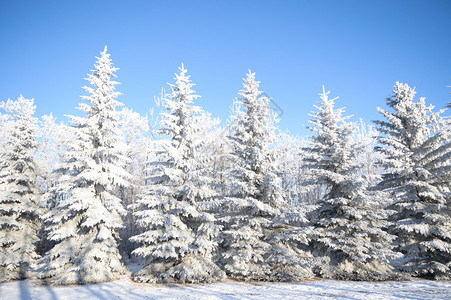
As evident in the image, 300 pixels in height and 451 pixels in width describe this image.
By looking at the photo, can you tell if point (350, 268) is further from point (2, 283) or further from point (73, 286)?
point (2, 283)

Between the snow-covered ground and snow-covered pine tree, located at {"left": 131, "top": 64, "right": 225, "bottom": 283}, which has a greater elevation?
snow-covered pine tree, located at {"left": 131, "top": 64, "right": 225, "bottom": 283}

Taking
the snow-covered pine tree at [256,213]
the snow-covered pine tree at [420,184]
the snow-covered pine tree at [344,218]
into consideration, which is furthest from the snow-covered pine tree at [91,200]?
the snow-covered pine tree at [420,184]

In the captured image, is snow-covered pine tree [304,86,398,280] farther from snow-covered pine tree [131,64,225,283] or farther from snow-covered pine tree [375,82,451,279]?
snow-covered pine tree [131,64,225,283]

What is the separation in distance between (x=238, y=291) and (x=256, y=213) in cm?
446

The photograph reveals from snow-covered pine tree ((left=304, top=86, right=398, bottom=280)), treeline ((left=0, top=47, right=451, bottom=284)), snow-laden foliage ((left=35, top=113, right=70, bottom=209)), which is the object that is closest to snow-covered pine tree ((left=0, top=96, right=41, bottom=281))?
treeline ((left=0, top=47, right=451, bottom=284))

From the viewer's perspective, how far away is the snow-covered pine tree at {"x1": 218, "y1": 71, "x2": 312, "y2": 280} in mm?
12484

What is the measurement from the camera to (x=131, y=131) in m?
26.8

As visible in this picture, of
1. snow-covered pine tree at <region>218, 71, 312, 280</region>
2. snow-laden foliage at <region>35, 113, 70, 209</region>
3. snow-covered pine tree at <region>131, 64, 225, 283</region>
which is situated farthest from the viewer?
snow-laden foliage at <region>35, 113, 70, 209</region>

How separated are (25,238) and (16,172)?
14.3ft

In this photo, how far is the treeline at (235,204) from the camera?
40.5 feet

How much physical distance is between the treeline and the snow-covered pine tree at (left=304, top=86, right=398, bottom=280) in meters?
0.07

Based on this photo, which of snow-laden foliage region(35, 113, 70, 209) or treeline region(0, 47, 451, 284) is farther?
snow-laden foliage region(35, 113, 70, 209)

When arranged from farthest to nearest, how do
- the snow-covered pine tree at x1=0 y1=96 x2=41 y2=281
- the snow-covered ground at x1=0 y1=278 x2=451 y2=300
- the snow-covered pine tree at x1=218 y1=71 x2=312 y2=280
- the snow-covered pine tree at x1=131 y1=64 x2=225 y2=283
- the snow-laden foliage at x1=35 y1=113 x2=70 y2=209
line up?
1. the snow-laden foliage at x1=35 y1=113 x2=70 y2=209
2. the snow-covered pine tree at x1=0 y1=96 x2=41 y2=281
3. the snow-covered pine tree at x1=218 y1=71 x2=312 y2=280
4. the snow-covered pine tree at x1=131 y1=64 x2=225 y2=283
5. the snow-covered ground at x1=0 y1=278 x2=451 y2=300

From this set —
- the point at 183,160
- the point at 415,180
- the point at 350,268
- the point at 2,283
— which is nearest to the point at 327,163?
the point at 415,180
